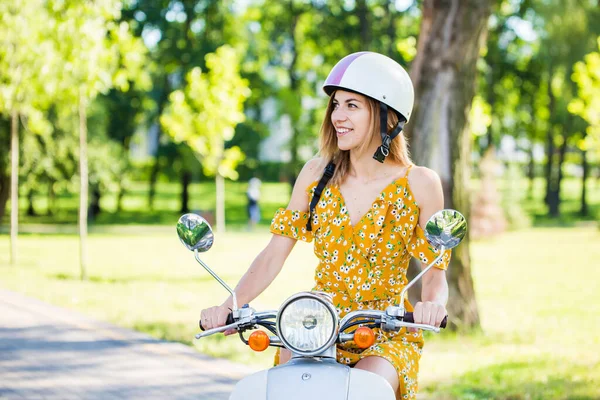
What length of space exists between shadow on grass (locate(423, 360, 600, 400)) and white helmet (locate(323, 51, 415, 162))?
3395 millimetres

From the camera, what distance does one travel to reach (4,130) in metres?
27.2

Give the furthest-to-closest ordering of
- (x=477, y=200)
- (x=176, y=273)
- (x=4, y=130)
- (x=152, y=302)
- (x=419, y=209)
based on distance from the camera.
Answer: (x=4, y=130)
(x=477, y=200)
(x=176, y=273)
(x=152, y=302)
(x=419, y=209)

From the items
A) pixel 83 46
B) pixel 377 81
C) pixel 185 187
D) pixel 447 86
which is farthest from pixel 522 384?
pixel 185 187

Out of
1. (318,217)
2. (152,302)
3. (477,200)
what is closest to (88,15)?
(152,302)

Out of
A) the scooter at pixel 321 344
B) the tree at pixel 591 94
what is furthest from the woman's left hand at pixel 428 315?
the tree at pixel 591 94

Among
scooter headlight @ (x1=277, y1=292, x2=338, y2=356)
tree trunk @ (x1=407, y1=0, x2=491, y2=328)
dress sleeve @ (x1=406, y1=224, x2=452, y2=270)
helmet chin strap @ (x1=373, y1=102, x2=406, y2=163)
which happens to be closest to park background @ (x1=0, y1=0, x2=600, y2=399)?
tree trunk @ (x1=407, y1=0, x2=491, y2=328)

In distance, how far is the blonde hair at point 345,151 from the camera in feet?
9.86

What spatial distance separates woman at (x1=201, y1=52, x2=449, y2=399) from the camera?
289cm

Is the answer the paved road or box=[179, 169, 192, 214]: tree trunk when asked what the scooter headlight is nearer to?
the paved road

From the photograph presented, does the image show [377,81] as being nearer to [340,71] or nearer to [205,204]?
[340,71]

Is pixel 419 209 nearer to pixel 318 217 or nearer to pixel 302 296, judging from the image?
pixel 318 217

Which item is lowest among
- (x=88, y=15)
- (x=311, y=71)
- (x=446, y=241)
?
(x=446, y=241)

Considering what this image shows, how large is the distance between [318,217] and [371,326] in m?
0.67

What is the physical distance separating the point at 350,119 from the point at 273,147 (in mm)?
53602
